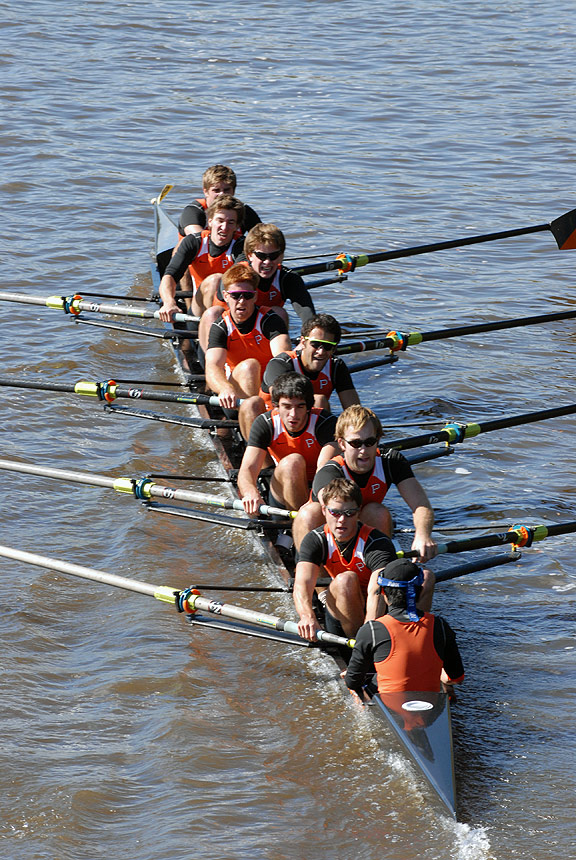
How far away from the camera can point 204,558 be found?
711cm

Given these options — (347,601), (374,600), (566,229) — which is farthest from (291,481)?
(566,229)

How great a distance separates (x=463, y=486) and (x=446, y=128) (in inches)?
405

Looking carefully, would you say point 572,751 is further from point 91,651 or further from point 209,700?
point 91,651

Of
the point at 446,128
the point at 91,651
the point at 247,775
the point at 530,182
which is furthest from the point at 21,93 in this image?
the point at 247,775

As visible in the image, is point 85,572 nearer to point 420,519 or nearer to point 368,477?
point 368,477

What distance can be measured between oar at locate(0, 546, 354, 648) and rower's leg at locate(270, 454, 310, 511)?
829mm

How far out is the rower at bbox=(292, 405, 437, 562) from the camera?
571 centimetres

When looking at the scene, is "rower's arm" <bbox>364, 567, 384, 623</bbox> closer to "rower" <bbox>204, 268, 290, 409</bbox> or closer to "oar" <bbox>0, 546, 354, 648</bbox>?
"oar" <bbox>0, 546, 354, 648</bbox>

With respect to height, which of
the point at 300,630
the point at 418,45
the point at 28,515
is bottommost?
the point at 28,515

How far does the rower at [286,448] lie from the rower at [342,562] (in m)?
0.79

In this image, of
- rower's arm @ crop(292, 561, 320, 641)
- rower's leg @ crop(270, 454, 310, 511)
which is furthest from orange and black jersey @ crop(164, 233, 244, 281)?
rower's arm @ crop(292, 561, 320, 641)

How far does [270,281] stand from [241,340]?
610 millimetres

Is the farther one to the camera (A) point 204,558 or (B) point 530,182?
(B) point 530,182

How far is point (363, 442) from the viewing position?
5.72 metres
